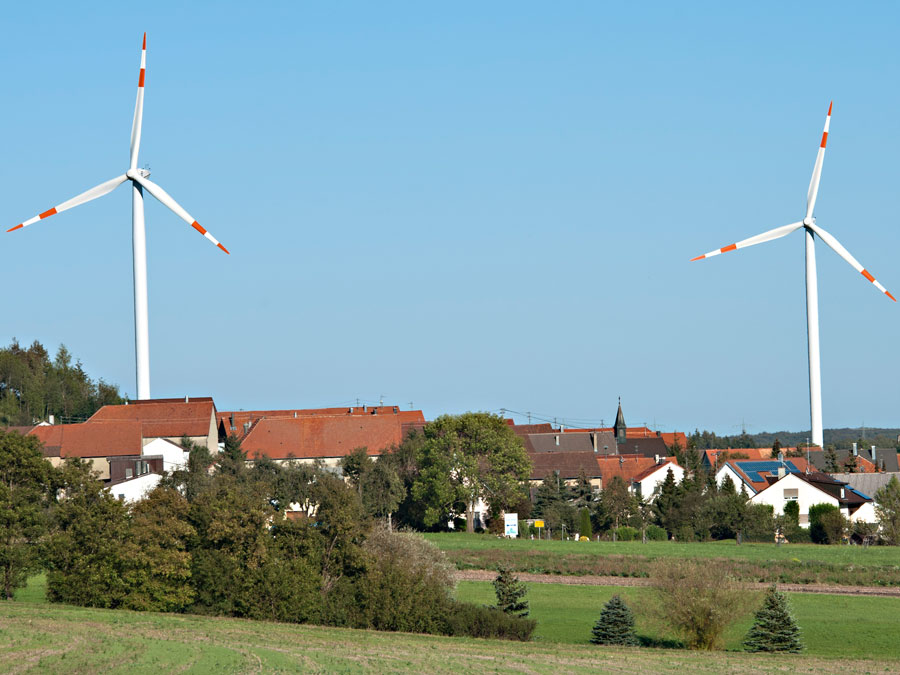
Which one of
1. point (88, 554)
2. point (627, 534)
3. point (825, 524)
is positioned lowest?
point (627, 534)

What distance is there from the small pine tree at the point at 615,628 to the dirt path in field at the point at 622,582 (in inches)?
519

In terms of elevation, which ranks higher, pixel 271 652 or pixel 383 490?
pixel 383 490

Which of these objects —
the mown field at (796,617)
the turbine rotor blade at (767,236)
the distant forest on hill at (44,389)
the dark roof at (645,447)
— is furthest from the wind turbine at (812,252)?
the distant forest on hill at (44,389)

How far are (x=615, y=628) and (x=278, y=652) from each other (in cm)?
1673

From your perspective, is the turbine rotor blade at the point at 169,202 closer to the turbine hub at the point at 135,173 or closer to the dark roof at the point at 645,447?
the turbine hub at the point at 135,173

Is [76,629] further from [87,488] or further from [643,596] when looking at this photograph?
[643,596]

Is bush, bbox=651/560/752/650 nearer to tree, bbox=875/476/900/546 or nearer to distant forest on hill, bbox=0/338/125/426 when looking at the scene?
tree, bbox=875/476/900/546

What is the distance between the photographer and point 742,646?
46375 millimetres

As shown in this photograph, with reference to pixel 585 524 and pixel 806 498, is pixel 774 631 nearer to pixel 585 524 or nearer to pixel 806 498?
pixel 806 498

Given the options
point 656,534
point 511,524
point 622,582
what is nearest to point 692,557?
point 622,582

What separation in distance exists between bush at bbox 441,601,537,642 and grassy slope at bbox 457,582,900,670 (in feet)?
2.99

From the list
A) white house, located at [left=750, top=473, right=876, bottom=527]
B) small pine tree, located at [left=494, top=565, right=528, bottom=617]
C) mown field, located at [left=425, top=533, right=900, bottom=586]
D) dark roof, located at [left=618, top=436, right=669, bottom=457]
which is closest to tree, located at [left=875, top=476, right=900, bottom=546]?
mown field, located at [left=425, top=533, right=900, bottom=586]

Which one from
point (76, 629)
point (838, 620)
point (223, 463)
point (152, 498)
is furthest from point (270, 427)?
point (76, 629)

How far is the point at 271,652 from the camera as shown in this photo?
3428 centimetres
